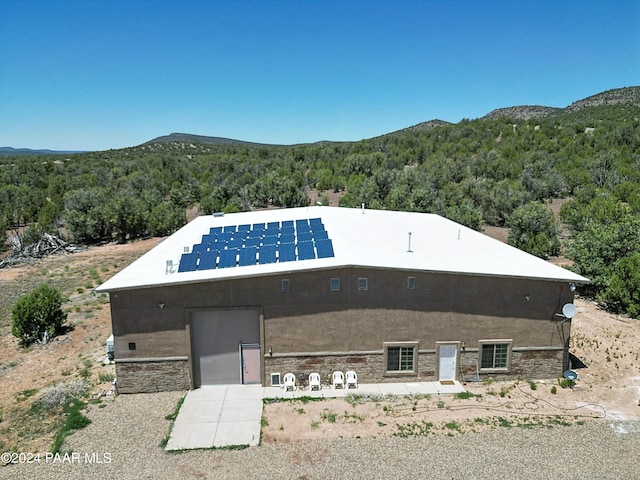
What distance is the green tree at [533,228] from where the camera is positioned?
1348 inches

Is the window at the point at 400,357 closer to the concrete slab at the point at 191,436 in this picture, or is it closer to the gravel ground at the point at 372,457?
the gravel ground at the point at 372,457

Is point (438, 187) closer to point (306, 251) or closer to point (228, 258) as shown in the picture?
point (306, 251)

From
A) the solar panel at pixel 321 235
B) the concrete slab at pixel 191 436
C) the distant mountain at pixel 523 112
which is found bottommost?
the concrete slab at pixel 191 436

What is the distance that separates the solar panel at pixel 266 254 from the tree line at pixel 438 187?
62.8 ft

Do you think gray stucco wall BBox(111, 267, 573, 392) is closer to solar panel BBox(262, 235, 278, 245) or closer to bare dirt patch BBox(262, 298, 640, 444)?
bare dirt patch BBox(262, 298, 640, 444)

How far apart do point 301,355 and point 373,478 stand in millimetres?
5281

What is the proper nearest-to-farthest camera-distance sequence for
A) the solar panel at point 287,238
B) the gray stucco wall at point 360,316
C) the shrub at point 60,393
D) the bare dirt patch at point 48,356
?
the bare dirt patch at point 48,356
the shrub at point 60,393
the gray stucco wall at point 360,316
the solar panel at point 287,238

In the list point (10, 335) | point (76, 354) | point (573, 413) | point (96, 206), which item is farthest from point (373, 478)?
point (96, 206)

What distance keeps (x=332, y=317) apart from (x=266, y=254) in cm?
343

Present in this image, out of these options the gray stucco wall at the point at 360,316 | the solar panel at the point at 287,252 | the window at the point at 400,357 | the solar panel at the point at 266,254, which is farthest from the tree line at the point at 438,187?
the solar panel at the point at 266,254

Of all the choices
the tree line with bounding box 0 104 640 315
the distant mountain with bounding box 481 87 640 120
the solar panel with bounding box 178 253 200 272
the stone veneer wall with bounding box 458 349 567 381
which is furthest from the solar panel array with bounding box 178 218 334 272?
the distant mountain with bounding box 481 87 640 120

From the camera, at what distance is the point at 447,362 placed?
1559 cm

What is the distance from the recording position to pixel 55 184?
200 feet

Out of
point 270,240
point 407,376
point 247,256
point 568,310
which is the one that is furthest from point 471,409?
point 270,240
